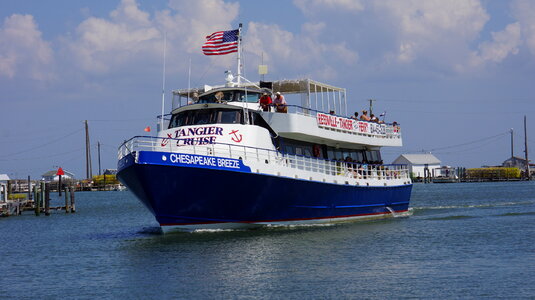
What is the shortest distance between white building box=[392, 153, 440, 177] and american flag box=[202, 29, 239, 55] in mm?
123130

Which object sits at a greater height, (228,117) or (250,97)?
(250,97)

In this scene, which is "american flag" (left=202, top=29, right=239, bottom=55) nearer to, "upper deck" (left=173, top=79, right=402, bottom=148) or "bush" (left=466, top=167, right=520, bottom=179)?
"upper deck" (left=173, top=79, right=402, bottom=148)

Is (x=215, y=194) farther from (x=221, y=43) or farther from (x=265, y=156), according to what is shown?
(x=221, y=43)

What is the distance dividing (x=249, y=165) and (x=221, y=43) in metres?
7.39

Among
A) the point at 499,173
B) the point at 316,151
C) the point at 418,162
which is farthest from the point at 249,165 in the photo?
the point at 418,162

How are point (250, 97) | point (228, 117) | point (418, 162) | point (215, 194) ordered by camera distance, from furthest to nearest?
1. point (418, 162)
2. point (250, 97)
3. point (228, 117)
4. point (215, 194)

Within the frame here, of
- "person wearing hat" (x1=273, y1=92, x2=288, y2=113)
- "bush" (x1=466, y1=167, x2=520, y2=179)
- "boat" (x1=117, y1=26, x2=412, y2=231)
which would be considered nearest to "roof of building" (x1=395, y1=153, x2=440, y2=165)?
"bush" (x1=466, y1=167, x2=520, y2=179)

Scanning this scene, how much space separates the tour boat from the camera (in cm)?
2409

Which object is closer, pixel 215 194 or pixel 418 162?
pixel 215 194

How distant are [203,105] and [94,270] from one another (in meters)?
9.01

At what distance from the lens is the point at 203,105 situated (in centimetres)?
2700

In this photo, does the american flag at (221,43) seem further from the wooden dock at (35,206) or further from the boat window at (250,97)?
the wooden dock at (35,206)

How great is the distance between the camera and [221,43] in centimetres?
3016

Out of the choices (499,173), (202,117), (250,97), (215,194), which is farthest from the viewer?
(499,173)
